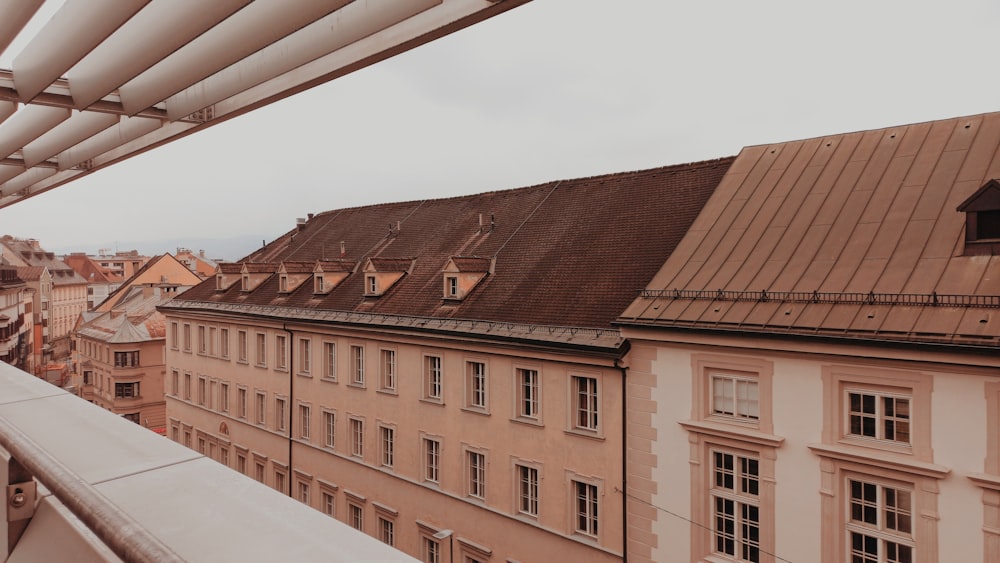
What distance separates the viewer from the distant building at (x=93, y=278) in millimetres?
103544

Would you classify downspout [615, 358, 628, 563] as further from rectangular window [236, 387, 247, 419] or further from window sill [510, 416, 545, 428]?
rectangular window [236, 387, 247, 419]

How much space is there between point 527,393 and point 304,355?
11.6 meters

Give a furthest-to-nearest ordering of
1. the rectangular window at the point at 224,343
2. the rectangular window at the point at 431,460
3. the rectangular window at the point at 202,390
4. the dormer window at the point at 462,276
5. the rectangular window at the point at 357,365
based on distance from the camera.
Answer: the rectangular window at the point at 202,390 → the rectangular window at the point at 224,343 → the rectangular window at the point at 357,365 → the dormer window at the point at 462,276 → the rectangular window at the point at 431,460

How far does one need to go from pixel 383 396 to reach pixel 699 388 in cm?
1160

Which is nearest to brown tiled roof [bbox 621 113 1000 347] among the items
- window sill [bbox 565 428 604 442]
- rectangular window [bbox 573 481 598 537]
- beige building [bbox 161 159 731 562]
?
beige building [bbox 161 159 731 562]

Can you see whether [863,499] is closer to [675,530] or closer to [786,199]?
[675,530]

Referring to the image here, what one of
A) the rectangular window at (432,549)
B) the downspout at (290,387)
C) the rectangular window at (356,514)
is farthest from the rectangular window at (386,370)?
the downspout at (290,387)

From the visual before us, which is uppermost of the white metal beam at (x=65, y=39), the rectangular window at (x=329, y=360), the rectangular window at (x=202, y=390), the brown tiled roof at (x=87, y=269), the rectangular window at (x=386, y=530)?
the brown tiled roof at (x=87, y=269)

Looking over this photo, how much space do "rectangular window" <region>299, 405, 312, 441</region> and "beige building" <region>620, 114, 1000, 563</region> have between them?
14.6 meters

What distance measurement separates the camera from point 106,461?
81.4 inches

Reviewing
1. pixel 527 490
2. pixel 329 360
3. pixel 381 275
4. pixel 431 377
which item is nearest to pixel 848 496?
pixel 527 490

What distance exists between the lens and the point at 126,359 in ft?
141

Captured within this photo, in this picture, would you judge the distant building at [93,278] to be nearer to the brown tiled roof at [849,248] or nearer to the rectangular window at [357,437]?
the rectangular window at [357,437]

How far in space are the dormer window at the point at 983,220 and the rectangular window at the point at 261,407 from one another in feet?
82.7
